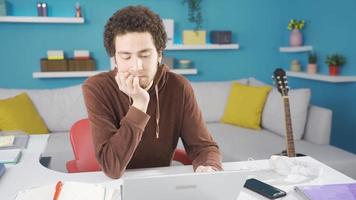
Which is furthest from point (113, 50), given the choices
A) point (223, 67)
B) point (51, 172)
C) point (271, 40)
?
point (271, 40)

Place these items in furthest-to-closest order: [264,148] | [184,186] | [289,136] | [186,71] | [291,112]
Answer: [186,71] → [291,112] → [264,148] → [289,136] → [184,186]

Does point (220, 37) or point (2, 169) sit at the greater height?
point (220, 37)

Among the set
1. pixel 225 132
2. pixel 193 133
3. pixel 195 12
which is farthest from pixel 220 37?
pixel 193 133

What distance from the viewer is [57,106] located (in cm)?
298

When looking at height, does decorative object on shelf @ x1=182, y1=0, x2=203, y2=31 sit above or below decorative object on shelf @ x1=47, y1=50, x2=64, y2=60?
above

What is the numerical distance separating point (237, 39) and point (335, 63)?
117 cm

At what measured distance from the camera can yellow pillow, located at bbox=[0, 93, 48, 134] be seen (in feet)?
8.57

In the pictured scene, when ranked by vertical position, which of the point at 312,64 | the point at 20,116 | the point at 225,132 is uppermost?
the point at 312,64

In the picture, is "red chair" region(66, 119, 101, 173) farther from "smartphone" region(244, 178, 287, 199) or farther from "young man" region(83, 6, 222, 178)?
"smartphone" region(244, 178, 287, 199)

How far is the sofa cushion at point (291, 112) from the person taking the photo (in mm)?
2611

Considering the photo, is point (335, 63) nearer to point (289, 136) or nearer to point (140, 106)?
point (289, 136)

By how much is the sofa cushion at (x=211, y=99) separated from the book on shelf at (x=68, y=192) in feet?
7.50

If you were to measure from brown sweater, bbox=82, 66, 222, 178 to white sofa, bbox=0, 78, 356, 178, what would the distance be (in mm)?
1077

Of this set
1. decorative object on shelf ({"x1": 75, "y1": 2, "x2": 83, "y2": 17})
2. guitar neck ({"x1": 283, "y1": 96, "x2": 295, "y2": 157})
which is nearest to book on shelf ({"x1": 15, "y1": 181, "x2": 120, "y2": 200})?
guitar neck ({"x1": 283, "y1": 96, "x2": 295, "y2": 157})
